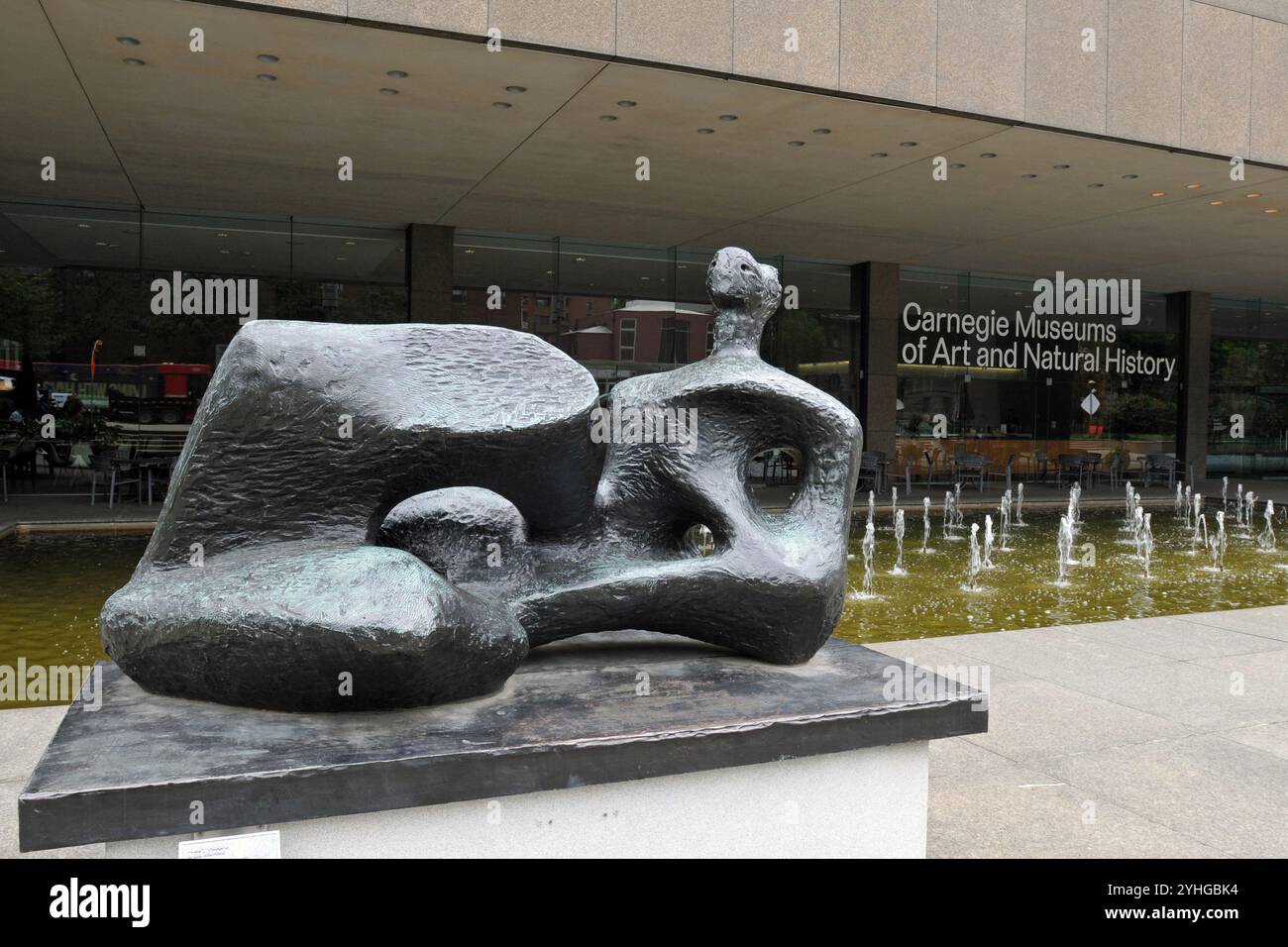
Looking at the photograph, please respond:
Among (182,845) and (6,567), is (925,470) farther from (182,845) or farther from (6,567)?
(182,845)

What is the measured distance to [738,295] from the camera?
143 inches

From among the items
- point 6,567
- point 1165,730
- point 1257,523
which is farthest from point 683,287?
point 1165,730

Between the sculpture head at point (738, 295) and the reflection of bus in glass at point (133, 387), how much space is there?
12940 millimetres

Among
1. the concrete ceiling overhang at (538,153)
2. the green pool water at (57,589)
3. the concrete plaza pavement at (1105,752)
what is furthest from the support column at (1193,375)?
the green pool water at (57,589)

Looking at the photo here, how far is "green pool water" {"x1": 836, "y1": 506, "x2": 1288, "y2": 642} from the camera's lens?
7.97 m

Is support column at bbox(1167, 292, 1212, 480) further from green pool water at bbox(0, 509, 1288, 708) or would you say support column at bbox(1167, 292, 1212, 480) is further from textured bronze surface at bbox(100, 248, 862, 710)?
textured bronze surface at bbox(100, 248, 862, 710)

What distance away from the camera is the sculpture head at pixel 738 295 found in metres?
3.62

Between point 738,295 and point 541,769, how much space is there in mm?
1841

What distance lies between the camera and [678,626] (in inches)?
135

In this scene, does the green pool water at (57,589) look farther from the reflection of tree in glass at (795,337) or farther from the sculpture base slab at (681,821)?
the reflection of tree in glass at (795,337)

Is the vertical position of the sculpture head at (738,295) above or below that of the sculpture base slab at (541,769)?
above

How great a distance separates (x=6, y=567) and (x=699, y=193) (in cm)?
875

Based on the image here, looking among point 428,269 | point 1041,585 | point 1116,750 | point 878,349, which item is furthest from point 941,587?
point 878,349

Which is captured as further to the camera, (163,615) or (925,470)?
(925,470)
